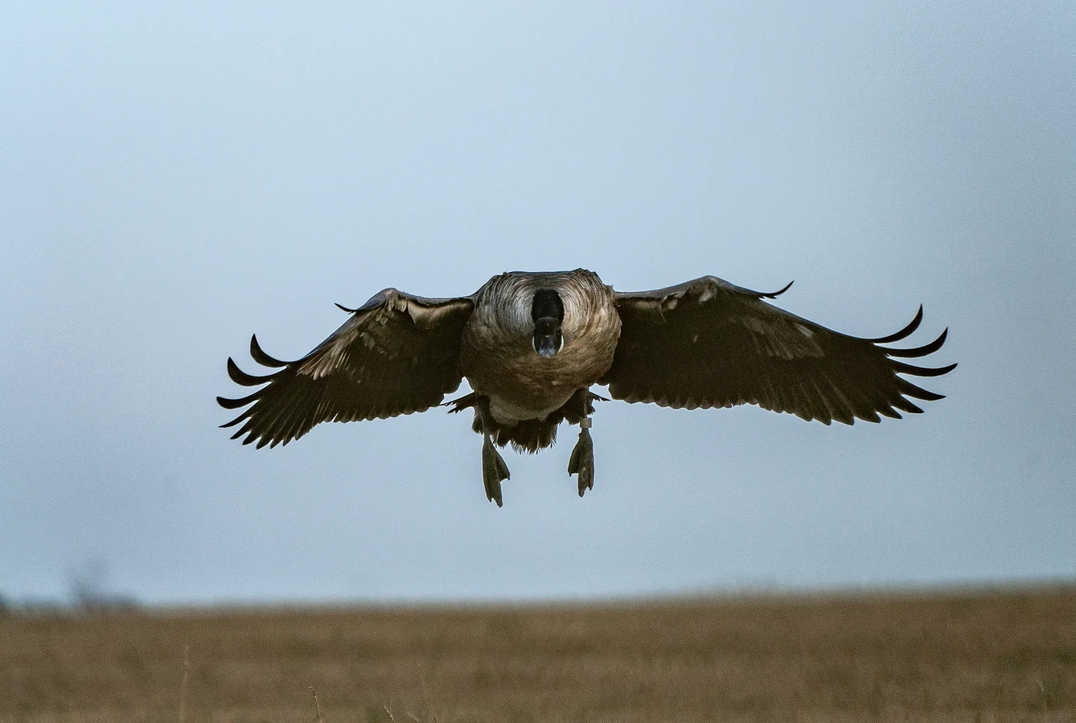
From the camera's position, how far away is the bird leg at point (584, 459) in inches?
341

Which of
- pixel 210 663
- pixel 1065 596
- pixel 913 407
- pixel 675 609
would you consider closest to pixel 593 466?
pixel 913 407

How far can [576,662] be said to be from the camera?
22188mm

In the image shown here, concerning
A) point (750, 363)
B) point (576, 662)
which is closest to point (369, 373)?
point (750, 363)

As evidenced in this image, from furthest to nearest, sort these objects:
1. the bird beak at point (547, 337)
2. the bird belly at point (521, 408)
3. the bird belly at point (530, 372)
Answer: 1. the bird belly at point (521, 408)
2. the bird belly at point (530, 372)
3. the bird beak at point (547, 337)

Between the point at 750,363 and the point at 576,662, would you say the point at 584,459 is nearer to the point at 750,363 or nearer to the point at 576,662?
the point at 750,363

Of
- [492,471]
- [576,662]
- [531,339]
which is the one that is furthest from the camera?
[576,662]

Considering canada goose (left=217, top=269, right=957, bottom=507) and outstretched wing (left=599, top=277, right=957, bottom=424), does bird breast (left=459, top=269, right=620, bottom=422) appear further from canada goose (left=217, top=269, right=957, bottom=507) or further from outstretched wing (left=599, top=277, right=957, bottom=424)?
outstretched wing (left=599, top=277, right=957, bottom=424)

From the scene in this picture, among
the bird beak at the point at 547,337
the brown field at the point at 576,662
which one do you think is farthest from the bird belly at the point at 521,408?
the brown field at the point at 576,662

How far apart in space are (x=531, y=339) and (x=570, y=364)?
1.30ft

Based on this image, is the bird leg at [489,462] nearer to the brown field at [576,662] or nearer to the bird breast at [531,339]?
the bird breast at [531,339]

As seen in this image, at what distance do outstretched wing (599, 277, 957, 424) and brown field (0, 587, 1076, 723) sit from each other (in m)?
2.11

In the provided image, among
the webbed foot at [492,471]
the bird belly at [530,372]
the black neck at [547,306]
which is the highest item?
the black neck at [547,306]

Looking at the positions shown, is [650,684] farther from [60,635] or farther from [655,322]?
[60,635]

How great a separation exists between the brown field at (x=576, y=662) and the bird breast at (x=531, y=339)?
8.30 feet
